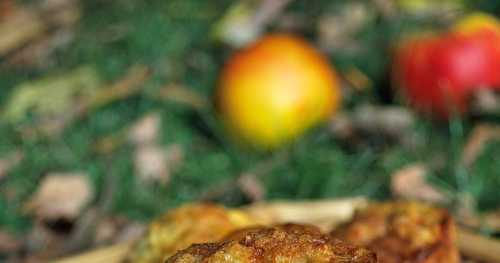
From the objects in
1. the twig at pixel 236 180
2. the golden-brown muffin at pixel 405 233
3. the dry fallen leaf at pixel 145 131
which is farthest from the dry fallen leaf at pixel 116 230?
the golden-brown muffin at pixel 405 233

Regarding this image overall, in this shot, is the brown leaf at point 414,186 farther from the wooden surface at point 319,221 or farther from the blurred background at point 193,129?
the wooden surface at point 319,221

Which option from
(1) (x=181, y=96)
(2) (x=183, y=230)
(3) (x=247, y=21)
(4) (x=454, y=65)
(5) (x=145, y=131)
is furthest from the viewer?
(3) (x=247, y=21)

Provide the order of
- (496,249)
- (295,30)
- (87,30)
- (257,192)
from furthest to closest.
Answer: (87,30) → (295,30) → (257,192) → (496,249)

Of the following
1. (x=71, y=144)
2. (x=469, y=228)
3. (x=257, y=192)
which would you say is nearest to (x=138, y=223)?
(x=257, y=192)

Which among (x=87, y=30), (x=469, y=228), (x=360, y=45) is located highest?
(x=87, y=30)

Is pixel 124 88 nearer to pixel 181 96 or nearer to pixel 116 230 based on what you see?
pixel 181 96

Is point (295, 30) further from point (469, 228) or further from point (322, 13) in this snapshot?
point (469, 228)

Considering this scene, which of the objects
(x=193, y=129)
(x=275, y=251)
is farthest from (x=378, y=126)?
(x=275, y=251)
